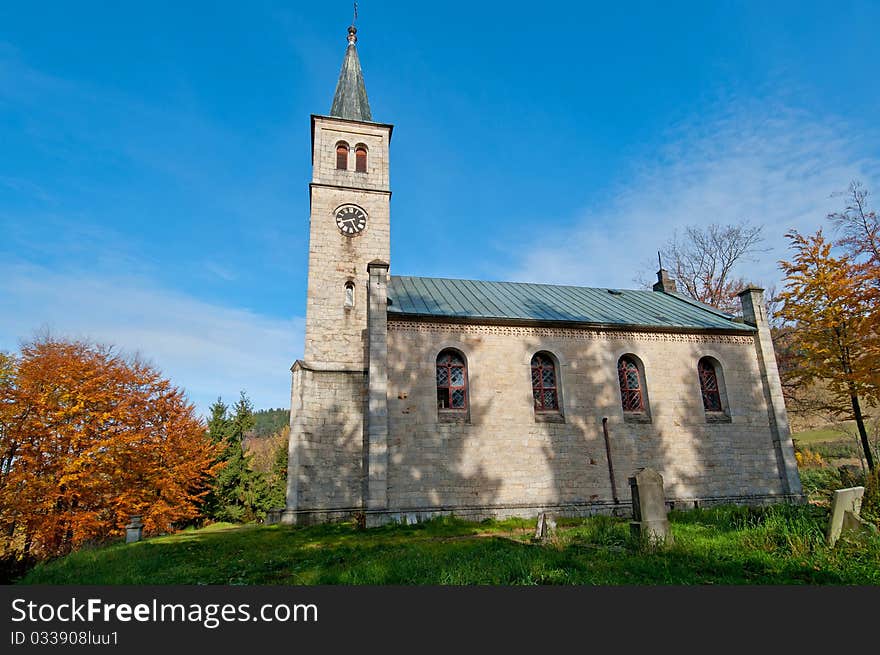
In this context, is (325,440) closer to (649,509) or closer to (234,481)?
(649,509)

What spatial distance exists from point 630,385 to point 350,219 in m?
14.5

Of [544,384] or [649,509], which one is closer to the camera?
[649,509]

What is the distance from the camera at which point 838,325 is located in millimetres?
21172

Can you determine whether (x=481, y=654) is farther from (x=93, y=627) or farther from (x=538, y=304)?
(x=538, y=304)

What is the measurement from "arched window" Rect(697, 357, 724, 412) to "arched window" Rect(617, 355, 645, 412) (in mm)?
2792

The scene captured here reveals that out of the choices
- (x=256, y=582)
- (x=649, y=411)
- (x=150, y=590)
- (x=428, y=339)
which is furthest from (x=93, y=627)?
(x=649, y=411)

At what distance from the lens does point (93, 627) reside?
16.9ft

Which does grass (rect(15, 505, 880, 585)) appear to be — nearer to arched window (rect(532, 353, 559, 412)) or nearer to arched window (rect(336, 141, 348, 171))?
arched window (rect(532, 353, 559, 412))

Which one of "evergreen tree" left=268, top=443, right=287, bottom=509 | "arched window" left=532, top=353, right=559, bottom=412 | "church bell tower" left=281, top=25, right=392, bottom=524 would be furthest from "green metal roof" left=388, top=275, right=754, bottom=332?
"evergreen tree" left=268, top=443, right=287, bottom=509

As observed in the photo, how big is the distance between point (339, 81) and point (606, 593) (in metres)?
28.7

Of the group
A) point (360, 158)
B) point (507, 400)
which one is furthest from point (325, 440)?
point (360, 158)

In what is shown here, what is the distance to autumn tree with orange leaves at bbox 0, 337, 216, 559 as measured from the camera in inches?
811

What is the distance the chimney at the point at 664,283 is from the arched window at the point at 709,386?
7.11 meters

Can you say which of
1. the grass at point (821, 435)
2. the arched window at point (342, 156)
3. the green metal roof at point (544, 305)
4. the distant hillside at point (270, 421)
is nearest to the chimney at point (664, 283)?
the green metal roof at point (544, 305)
